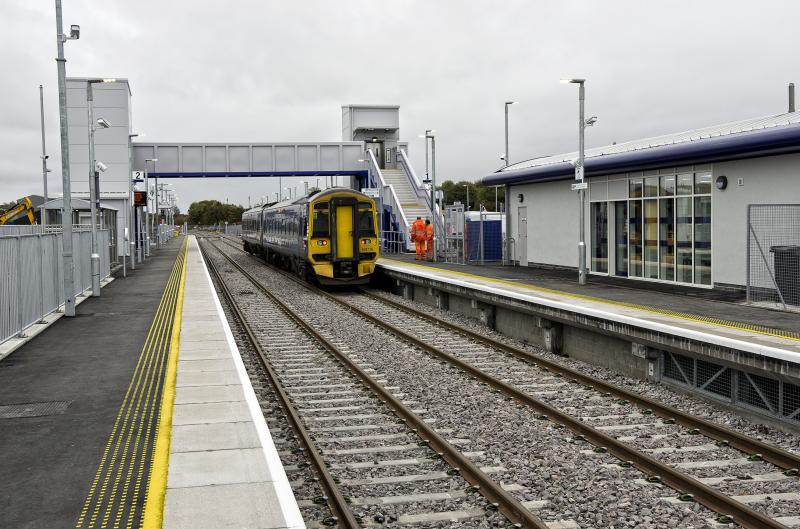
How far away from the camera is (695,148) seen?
1808 centimetres

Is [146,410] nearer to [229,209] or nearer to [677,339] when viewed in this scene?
[677,339]

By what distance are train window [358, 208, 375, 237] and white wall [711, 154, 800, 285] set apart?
37.1ft

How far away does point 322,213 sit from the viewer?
25.9 m

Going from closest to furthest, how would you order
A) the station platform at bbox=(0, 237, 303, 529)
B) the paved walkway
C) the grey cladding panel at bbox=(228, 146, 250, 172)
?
the station platform at bbox=(0, 237, 303, 529) → the paved walkway → the grey cladding panel at bbox=(228, 146, 250, 172)

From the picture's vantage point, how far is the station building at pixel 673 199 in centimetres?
1681

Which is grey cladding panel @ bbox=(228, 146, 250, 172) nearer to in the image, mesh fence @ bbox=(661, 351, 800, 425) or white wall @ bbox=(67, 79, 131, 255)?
white wall @ bbox=(67, 79, 131, 255)

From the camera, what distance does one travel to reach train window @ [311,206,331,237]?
25.8 meters

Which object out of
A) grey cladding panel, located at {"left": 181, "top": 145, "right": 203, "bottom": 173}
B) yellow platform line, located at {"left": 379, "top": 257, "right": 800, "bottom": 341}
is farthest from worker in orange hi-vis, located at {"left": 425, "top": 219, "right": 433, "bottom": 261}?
grey cladding panel, located at {"left": 181, "top": 145, "right": 203, "bottom": 173}

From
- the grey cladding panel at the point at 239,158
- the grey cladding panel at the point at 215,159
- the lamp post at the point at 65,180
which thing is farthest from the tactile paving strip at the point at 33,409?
the grey cladding panel at the point at 239,158

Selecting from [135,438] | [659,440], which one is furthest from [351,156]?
[135,438]

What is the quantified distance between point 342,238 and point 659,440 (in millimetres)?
18182

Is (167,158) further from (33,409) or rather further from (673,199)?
(33,409)

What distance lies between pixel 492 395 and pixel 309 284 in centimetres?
1872

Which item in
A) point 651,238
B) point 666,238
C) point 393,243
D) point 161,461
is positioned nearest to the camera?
point 161,461
